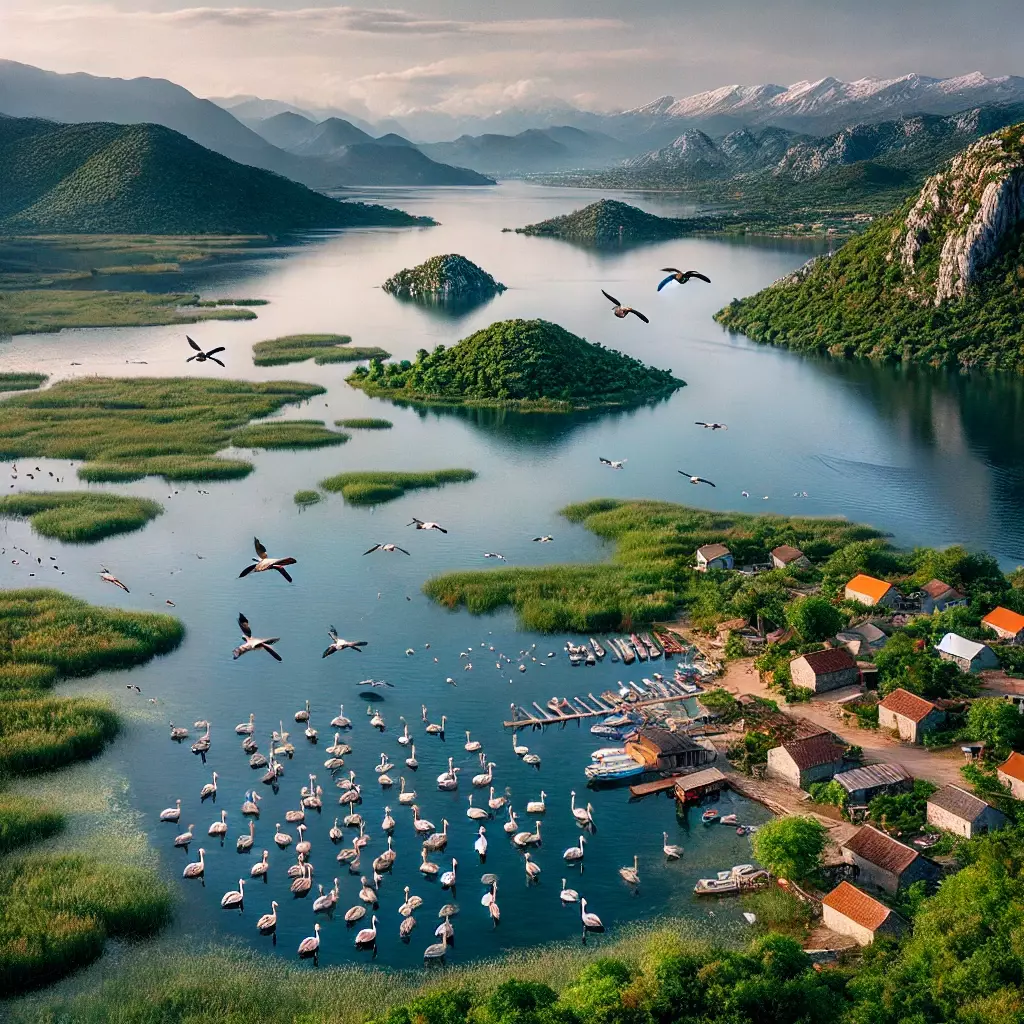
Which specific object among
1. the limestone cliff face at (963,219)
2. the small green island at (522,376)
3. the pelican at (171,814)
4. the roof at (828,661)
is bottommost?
the pelican at (171,814)

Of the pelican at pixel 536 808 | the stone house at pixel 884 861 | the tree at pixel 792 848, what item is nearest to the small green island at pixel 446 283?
the pelican at pixel 536 808

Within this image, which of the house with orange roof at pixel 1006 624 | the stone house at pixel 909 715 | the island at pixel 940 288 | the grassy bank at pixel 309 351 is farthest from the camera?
the grassy bank at pixel 309 351

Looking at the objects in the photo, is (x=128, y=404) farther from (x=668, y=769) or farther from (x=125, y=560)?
(x=668, y=769)

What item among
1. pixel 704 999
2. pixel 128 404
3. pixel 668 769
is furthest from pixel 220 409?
pixel 704 999

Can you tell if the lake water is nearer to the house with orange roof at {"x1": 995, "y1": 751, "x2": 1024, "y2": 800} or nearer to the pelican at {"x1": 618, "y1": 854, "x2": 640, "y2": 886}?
the pelican at {"x1": 618, "y1": 854, "x2": 640, "y2": 886}

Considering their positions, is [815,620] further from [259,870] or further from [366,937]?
[259,870]

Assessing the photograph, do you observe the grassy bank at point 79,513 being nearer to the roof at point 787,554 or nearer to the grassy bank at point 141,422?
the grassy bank at point 141,422
